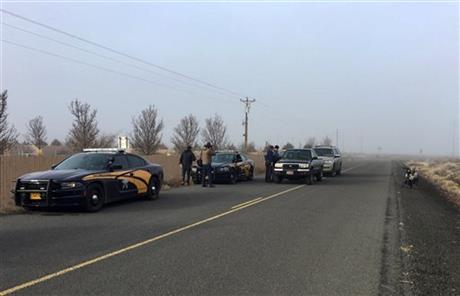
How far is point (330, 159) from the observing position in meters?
34.5

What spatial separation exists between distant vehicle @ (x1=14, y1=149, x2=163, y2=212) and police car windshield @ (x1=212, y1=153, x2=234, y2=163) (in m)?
9.11

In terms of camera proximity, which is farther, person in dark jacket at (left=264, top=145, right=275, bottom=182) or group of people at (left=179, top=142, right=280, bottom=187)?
person in dark jacket at (left=264, top=145, right=275, bottom=182)

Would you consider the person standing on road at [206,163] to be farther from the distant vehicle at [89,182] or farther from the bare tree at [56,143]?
the bare tree at [56,143]

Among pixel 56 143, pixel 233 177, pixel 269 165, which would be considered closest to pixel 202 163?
pixel 233 177

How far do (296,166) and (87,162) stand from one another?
41.7ft

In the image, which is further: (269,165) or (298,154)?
(269,165)

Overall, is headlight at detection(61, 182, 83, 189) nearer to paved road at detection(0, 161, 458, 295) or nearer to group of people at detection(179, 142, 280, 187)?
paved road at detection(0, 161, 458, 295)

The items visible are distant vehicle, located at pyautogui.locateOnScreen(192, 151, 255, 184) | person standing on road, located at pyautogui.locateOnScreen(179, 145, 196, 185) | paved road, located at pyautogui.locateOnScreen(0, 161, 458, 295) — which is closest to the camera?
paved road, located at pyautogui.locateOnScreen(0, 161, 458, 295)

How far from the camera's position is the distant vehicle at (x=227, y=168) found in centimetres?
2586

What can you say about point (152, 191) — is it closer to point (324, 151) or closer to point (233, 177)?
point (233, 177)

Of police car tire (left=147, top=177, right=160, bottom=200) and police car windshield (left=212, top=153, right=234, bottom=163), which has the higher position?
police car windshield (left=212, top=153, right=234, bottom=163)

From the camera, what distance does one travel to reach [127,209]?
49.6ft

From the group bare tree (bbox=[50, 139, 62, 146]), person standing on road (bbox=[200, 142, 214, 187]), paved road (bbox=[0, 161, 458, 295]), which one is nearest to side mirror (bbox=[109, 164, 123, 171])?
paved road (bbox=[0, 161, 458, 295])

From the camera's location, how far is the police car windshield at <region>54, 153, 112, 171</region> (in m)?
15.3
